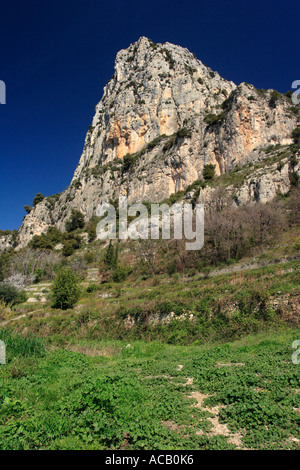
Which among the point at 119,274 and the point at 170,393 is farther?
the point at 119,274

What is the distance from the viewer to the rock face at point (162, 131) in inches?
1901

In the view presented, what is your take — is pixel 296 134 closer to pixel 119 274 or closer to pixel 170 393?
pixel 119 274

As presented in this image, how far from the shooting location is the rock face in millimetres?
48281

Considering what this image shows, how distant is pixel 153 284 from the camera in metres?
23.7

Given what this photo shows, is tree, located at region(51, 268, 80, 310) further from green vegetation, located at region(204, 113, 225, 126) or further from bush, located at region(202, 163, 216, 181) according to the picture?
green vegetation, located at region(204, 113, 225, 126)

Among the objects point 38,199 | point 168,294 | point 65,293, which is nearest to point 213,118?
point 65,293

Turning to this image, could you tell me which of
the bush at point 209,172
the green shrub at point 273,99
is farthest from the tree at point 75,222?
the green shrub at point 273,99

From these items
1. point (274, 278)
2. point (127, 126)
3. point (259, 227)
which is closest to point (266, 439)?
point (274, 278)

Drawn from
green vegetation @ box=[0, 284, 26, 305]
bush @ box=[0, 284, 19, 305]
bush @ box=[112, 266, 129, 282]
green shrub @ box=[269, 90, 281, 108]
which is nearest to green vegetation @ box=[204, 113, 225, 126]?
green shrub @ box=[269, 90, 281, 108]

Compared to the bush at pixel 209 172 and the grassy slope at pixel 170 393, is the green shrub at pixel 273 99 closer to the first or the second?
the bush at pixel 209 172

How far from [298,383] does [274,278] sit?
848 cm

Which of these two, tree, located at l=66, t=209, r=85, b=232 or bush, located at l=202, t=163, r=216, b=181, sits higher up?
bush, located at l=202, t=163, r=216, b=181

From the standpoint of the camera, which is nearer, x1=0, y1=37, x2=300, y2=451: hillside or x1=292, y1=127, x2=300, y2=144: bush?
x1=0, y1=37, x2=300, y2=451: hillside

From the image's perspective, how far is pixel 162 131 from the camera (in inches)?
2616
